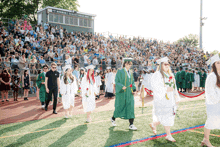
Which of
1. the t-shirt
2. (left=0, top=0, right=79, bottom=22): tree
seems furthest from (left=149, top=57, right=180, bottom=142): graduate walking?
(left=0, top=0, right=79, bottom=22): tree

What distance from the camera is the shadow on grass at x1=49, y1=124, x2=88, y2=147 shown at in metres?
4.89

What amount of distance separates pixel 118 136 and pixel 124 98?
3.74 feet

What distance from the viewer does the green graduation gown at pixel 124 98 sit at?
5.79 meters

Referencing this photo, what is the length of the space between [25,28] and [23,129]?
13.9 m

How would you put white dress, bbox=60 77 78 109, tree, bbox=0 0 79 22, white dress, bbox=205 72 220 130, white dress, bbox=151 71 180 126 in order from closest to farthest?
1. white dress, bbox=205 72 220 130
2. white dress, bbox=151 71 180 126
3. white dress, bbox=60 77 78 109
4. tree, bbox=0 0 79 22

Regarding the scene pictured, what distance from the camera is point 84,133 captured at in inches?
223

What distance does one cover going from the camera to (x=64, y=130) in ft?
19.7

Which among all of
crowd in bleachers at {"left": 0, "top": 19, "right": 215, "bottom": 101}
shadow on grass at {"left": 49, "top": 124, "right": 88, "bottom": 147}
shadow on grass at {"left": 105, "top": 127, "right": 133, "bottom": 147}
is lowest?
shadow on grass at {"left": 49, "top": 124, "right": 88, "bottom": 147}

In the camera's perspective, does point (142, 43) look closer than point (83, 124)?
No

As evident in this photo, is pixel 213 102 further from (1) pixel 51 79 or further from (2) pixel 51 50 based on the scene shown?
(2) pixel 51 50

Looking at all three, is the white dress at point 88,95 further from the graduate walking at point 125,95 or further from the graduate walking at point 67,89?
the graduate walking at point 125,95

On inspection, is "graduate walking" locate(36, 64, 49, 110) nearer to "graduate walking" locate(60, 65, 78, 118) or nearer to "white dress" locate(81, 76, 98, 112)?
"graduate walking" locate(60, 65, 78, 118)

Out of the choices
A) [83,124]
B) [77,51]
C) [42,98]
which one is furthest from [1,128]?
[77,51]

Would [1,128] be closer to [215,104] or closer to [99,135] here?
[99,135]
